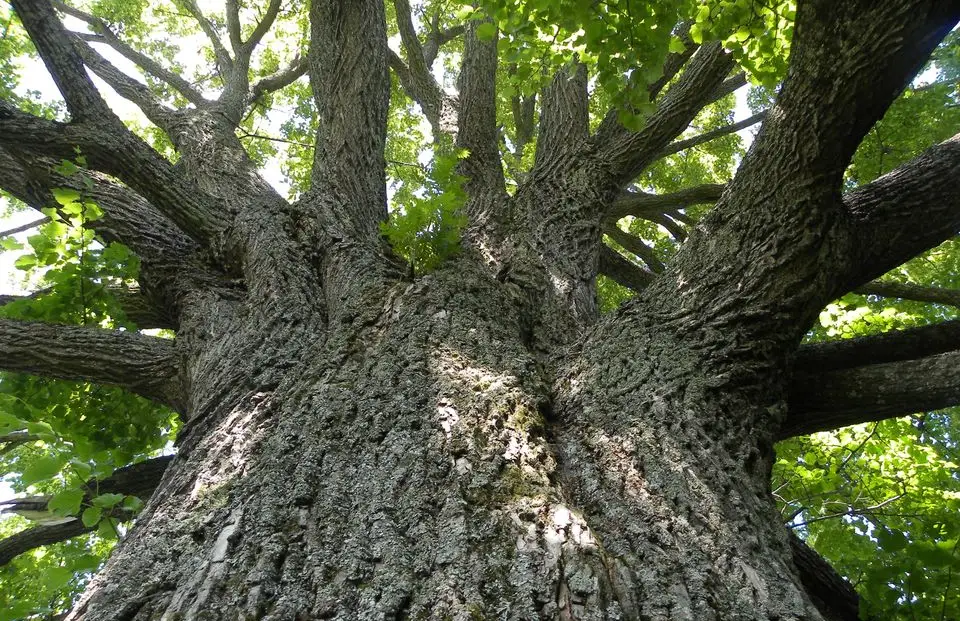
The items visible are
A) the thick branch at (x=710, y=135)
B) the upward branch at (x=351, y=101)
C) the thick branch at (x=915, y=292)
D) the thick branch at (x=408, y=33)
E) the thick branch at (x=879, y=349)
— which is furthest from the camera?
the thick branch at (x=710, y=135)

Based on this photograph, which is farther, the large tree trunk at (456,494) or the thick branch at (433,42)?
the thick branch at (433,42)

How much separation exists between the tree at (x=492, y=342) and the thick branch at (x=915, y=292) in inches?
88.3

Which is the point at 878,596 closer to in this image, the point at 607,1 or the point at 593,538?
the point at 593,538

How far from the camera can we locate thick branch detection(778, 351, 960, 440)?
2320 millimetres

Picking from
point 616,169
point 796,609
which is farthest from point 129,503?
point 616,169

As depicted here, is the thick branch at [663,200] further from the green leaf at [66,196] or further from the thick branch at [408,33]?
the green leaf at [66,196]

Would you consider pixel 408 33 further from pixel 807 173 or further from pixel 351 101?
pixel 807 173

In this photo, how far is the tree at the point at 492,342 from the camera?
1.43m

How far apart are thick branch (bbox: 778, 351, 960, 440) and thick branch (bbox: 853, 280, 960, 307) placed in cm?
259

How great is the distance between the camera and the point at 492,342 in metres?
2.35

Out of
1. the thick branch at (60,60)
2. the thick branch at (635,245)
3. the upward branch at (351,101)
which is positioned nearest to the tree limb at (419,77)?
the upward branch at (351,101)

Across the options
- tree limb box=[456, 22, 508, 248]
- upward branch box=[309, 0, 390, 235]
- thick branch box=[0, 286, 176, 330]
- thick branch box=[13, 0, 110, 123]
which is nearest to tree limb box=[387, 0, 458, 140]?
tree limb box=[456, 22, 508, 248]

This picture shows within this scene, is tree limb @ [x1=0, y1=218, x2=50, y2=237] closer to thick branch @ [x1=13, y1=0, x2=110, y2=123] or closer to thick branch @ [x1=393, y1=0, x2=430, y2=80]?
thick branch @ [x1=13, y1=0, x2=110, y2=123]

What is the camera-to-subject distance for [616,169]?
421 centimetres
